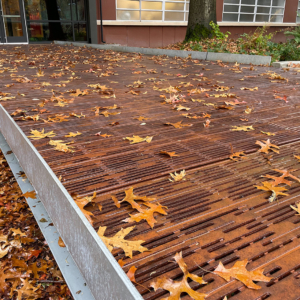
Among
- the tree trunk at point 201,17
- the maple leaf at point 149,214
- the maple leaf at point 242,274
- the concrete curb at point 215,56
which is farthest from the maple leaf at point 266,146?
the tree trunk at point 201,17

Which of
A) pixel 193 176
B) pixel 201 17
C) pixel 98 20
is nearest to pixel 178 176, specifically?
pixel 193 176

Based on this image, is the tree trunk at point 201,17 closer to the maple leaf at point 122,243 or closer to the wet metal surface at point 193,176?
the wet metal surface at point 193,176

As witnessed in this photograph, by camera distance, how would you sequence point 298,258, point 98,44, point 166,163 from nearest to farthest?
point 298,258 < point 166,163 < point 98,44

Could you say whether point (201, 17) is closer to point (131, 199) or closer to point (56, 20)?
point (56, 20)

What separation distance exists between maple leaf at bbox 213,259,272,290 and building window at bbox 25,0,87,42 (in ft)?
50.6

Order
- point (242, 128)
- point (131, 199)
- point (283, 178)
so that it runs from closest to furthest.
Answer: point (131, 199) < point (283, 178) < point (242, 128)

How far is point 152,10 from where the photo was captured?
15.0 m

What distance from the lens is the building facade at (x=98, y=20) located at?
14.2 meters

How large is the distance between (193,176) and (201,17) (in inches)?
430

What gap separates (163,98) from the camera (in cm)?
440

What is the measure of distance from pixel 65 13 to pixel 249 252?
15.8m

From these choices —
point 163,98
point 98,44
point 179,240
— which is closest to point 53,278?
point 179,240

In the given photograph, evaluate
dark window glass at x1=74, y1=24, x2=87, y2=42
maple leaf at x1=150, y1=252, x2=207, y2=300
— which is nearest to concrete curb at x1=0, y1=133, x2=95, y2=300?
maple leaf at x1=150, y1=252, x2=207, y2=300

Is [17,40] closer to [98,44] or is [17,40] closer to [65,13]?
[65,13]
